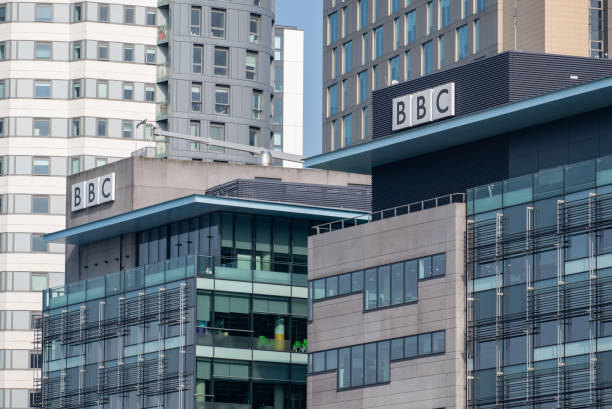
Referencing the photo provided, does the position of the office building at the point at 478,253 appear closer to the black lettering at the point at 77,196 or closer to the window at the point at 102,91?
the black lettering at the point at 77,196

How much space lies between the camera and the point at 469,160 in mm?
99000

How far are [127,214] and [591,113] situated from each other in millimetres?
36931

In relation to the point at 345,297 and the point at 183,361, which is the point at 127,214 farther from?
the point at 345,297

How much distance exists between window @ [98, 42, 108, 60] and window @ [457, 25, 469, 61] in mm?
30838

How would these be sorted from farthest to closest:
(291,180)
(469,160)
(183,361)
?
(291,180), (183,361), (469,160)

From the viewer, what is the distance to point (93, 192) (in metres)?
130

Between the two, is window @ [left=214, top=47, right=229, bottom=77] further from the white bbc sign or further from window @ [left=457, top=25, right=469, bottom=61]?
the white bbc sign

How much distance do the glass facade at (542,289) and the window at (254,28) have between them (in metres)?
73.9

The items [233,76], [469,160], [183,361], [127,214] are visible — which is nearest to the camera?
[469,160]

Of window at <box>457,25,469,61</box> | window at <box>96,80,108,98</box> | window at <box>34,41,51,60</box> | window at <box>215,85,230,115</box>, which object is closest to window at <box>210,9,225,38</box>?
window at <box>215,85,230,115</box>

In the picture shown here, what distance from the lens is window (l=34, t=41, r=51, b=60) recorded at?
166762 millimetres

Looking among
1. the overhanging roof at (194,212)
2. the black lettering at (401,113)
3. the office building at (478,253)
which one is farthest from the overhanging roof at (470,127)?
the overhanging roof at (194,212)

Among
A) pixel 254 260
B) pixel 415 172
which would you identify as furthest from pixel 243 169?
pixel 415 172

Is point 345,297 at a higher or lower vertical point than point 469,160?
lower
